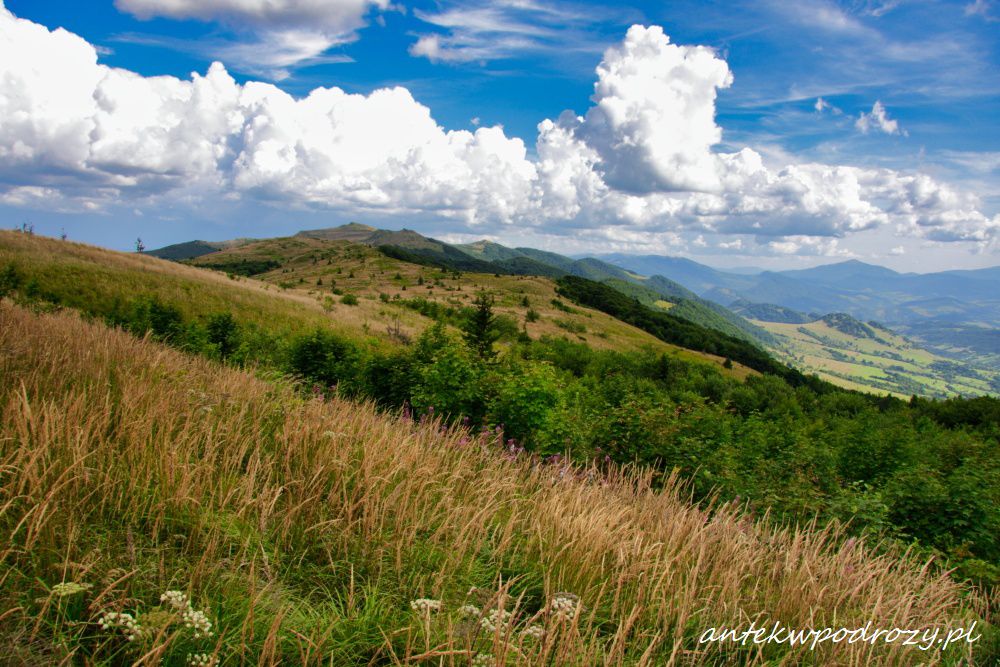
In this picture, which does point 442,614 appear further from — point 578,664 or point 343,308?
point 343,308

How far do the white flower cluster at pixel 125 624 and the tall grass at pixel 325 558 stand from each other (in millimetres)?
41

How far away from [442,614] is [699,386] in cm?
6756


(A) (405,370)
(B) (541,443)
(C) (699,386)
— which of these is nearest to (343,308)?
(A) (405,370)

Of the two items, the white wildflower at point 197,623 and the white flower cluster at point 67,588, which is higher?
the white flower cluster at point 67,588

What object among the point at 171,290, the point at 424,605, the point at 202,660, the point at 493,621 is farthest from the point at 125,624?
the point at 171,290

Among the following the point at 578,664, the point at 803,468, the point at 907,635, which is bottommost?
the point at 803,468

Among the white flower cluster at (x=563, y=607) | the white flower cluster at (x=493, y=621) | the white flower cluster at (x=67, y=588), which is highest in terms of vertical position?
the white flower cluster at (x=67, y=588)

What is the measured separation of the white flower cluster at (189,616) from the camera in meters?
2.00

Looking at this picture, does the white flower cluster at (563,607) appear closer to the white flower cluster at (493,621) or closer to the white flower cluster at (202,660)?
the white flower cluster at (493,621)

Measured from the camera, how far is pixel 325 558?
303cm

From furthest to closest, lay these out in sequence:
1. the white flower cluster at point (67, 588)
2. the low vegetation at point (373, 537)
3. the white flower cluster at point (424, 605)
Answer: the white flower cluster at point (424, 605), the low vegetation at point (373, 537), the white flower cluster at point (67, 588)

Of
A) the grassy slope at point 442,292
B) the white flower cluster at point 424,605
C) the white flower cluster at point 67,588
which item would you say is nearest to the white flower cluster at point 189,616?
the white flower cluster at point 67,588

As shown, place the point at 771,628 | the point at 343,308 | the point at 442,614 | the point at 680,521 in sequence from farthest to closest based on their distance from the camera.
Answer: the point at 343,308 < the point at 680,521 < the point at 771,628 < the point at 442,614

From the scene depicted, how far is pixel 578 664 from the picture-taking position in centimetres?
235
